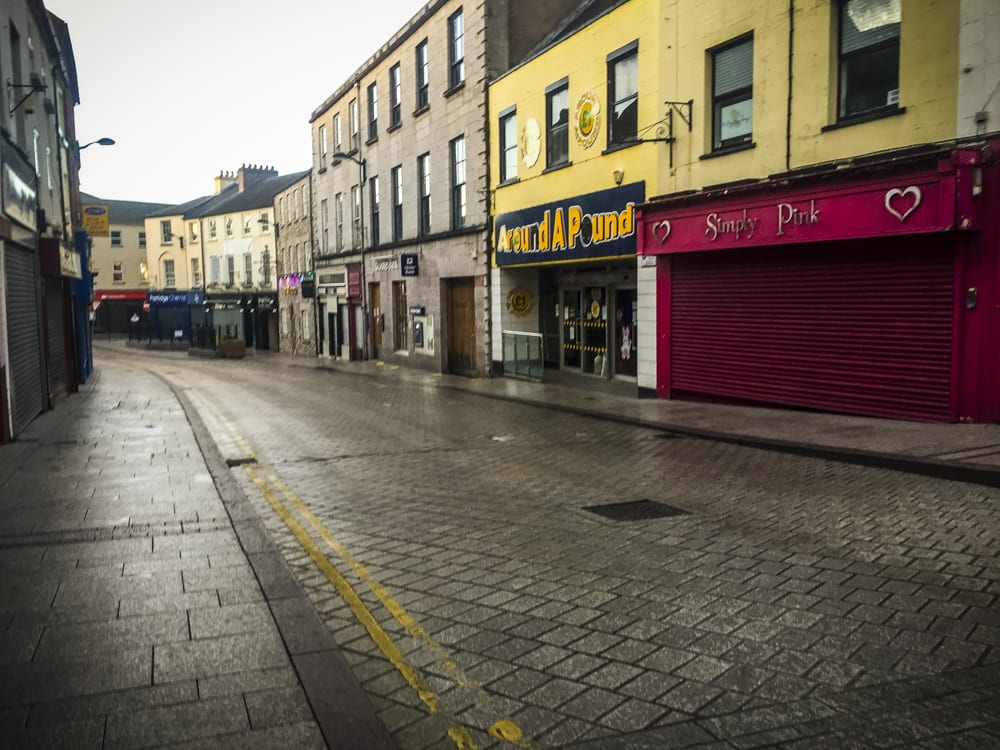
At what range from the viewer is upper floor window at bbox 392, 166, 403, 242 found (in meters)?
29.8

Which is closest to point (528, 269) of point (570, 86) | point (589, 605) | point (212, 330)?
point (570, 86)

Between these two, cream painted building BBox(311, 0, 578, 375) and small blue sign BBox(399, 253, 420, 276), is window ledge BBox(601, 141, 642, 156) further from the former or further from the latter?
small blue sign BBox(399, 253, 420, 276)

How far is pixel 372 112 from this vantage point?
3238 centimetres

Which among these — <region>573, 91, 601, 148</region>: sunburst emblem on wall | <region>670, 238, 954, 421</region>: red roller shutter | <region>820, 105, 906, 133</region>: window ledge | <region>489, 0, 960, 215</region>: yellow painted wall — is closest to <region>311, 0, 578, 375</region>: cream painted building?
<region>489, 0, 960, 215</region>: yellow painted wall

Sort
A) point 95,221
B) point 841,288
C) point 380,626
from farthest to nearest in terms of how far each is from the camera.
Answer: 1. point 95,221
2. point 841,288
3. point 380,626

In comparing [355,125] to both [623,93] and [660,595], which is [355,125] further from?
[660,595]

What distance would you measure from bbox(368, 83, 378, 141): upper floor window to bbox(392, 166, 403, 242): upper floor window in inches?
98.2

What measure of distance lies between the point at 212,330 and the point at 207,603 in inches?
1992

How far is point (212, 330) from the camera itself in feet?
173

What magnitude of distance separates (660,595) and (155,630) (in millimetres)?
3104

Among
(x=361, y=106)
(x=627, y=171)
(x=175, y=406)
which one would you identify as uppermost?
(x=361, y=106)

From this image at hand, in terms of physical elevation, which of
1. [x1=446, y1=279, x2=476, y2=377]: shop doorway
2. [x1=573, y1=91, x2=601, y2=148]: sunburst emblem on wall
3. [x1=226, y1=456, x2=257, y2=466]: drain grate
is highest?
[x1=573, y1=91, x2=601, y2=148]: sunburst emblem on wall

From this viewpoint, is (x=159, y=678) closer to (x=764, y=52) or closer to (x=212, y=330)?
(x=764, y=52)

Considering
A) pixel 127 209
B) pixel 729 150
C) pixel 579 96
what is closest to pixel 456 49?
pixel 579 96
